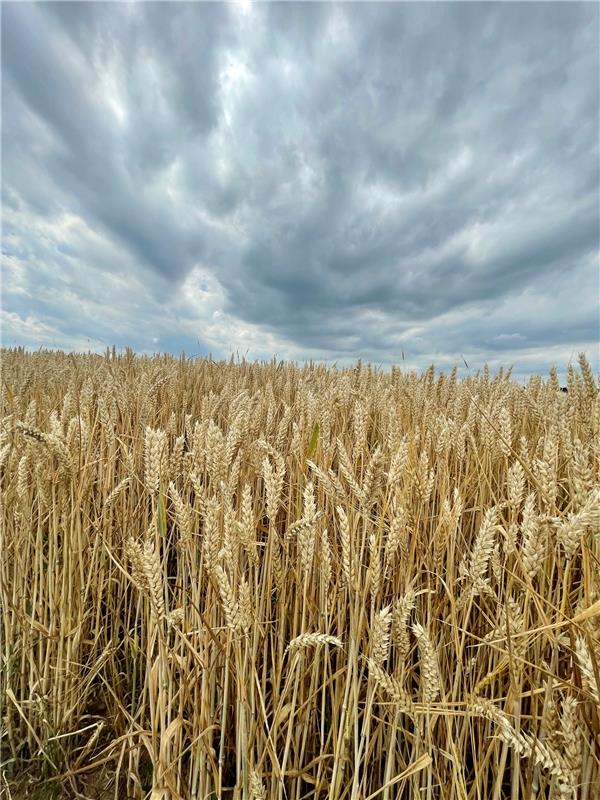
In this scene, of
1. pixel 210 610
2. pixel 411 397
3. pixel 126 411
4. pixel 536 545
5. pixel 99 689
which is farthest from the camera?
pixel 411 397

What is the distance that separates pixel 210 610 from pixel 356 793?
51 cm

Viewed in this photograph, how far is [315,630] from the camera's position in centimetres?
127

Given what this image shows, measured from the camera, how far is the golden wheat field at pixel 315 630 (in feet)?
2.72

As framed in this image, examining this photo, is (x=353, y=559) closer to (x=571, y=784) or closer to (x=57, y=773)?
(x=571, y=784)

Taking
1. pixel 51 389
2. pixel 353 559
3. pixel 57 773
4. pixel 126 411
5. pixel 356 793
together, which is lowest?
pixel 57 773

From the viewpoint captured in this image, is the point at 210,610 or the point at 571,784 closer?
the point at 571,784

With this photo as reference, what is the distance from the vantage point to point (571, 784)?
67 cm

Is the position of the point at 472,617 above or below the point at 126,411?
below

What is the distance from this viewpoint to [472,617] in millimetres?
1354

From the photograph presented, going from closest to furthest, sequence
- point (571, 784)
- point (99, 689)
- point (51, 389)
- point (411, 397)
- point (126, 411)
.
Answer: point (571, 784), point (99, 689), point (126, 411), point (411, 397), point (51, 389)

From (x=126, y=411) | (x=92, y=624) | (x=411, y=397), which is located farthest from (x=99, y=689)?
(x=411, y=397)

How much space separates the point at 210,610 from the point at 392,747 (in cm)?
53

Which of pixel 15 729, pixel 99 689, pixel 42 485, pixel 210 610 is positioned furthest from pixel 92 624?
pixel 210 610

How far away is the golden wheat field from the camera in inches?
32.7
